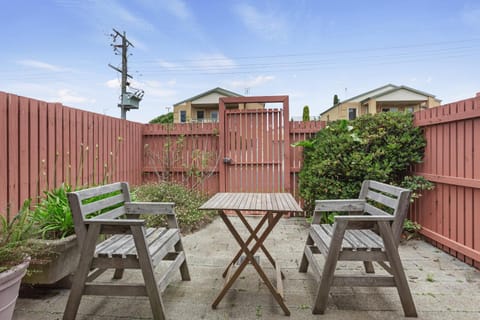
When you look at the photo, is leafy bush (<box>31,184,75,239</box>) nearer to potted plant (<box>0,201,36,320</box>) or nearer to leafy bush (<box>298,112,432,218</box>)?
potted plant (<box>0,201,36,320</box>)

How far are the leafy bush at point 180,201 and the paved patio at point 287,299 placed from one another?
1136 millimetres

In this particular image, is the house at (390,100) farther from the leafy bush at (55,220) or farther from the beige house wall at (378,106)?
the leafy bush at (55,220)

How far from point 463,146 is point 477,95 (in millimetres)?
505

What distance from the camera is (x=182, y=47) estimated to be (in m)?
8.10

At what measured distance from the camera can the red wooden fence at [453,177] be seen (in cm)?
229

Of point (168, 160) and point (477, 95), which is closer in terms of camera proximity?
point (477, 95)

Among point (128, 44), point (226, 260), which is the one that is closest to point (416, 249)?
point (226, 260)

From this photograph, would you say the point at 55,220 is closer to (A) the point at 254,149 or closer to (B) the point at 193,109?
(A) the point at 254,149

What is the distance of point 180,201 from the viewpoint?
3.88m

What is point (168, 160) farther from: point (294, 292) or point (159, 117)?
point (159, 117)

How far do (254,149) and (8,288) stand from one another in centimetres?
361

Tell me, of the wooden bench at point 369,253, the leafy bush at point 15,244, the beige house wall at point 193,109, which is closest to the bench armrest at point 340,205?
the wooden bench at point 369,253

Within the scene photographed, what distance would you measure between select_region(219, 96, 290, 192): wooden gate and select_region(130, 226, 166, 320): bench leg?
2.97m

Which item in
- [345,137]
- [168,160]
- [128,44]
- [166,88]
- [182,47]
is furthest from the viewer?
[166,88]
